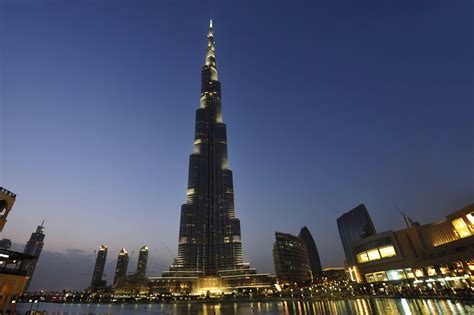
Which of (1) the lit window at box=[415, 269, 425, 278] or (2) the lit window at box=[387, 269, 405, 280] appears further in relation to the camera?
(2) the lit window at box=[387, 269, 405, 280]

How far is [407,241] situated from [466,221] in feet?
101

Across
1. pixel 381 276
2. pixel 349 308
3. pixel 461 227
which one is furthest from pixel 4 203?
pixel 381 276

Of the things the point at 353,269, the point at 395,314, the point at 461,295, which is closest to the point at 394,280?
the point at 353,269

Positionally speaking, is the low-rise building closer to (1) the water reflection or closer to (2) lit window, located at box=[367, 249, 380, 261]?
(2) lit window, located at box=[367, 249, 380, 261]

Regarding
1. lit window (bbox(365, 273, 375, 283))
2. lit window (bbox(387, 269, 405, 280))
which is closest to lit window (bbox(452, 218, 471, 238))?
lit window (bbox(387, 269, 405, 280))

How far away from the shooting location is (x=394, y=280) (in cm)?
10675

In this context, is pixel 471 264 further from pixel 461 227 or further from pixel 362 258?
pixel 362 258

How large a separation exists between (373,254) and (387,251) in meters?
8.05

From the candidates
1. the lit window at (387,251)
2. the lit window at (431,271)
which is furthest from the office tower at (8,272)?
the lit window at (387,251)

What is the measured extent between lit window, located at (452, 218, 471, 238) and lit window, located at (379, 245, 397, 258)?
29.6m

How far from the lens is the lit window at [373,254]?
383 feet

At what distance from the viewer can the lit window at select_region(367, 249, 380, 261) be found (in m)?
117

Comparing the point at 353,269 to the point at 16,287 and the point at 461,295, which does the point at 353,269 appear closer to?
the point at 461,295

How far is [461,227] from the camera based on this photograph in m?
83.4
